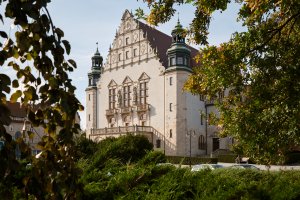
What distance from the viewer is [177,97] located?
47.2 metres

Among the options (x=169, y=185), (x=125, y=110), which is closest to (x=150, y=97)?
(x=125, y=110)

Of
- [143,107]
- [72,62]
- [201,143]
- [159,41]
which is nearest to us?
[72,62]

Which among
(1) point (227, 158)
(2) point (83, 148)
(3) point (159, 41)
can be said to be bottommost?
(1) point (227, 158)

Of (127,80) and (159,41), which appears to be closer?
Answer: (127,80)

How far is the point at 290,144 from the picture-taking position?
32.0 feet

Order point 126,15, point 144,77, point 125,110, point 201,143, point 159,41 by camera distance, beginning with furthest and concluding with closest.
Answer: point 159,41
point 126,15
point 125,110
point 144,77
point 201,143

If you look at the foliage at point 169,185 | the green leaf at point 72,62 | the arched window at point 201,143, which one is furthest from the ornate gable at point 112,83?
the green leaf at point 72,62

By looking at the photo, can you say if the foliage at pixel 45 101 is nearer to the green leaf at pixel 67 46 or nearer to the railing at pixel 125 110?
the green leaf at pixel 67 46

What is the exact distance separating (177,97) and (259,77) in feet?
124

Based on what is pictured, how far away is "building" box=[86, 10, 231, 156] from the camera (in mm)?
47344

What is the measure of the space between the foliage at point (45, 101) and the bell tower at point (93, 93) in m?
53.9

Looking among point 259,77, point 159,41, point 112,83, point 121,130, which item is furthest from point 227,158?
point 259,77

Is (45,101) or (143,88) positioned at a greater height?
(143,88)

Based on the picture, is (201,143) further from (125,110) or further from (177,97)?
(125,110)
